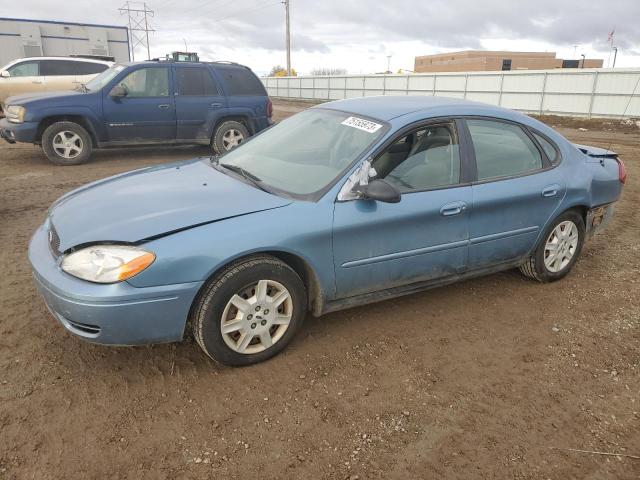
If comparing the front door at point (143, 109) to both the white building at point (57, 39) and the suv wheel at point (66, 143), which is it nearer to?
the suv wheel at point (66, 143)

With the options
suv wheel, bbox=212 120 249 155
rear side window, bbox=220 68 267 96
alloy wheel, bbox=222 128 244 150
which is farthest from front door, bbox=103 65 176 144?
rear side window, bbox=220 68 267 96

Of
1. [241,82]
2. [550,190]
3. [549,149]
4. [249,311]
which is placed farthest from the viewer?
[241,82]

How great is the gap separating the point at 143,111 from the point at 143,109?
0.04 m

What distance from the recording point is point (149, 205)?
2.97 meters

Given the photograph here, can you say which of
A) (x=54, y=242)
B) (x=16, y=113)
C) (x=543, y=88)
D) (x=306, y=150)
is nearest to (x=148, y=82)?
(x=16, y=113)

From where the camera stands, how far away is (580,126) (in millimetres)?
19500

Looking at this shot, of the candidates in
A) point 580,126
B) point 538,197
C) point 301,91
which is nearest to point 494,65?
point 301,91

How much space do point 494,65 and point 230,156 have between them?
60495 mm

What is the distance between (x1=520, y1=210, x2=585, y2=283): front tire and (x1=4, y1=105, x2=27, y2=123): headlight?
8.01 metres

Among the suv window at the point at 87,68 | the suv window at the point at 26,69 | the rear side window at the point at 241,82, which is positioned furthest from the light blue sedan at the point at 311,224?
the suv window at the point at 26,69

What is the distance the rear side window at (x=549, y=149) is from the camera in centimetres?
404

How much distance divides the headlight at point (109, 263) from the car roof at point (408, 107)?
73.2 inches

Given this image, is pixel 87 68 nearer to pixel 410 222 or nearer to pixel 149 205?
pixel 149 205

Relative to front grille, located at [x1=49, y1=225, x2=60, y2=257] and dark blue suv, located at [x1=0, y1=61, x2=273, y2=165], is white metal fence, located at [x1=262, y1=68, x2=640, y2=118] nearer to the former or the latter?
dark blue suv, located at [x1=0, y1=61, x2=273, y2=165]
